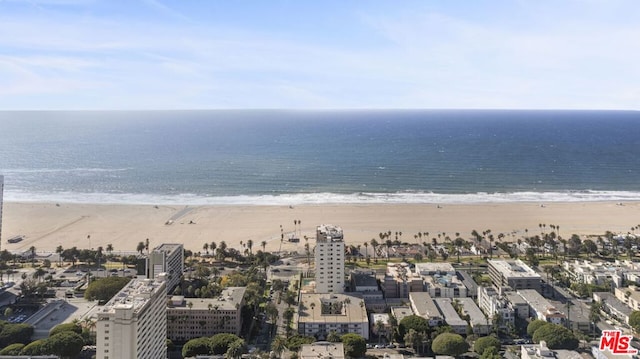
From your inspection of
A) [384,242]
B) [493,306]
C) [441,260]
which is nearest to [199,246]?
[384,242]

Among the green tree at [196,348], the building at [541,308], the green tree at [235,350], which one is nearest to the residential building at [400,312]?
the building at [541,308]

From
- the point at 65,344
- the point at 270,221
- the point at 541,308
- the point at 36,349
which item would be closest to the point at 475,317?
the point at 541,308

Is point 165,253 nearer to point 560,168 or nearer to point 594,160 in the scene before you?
point 560,168

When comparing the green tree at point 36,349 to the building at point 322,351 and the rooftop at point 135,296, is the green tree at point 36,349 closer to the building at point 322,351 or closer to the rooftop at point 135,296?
the rooftop at point 135,296

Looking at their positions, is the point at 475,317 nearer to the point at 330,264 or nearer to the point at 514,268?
the point at 514,268

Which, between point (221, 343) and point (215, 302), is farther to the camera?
point (215, 302)

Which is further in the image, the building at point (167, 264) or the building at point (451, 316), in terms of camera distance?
the building at point (167, 264)
